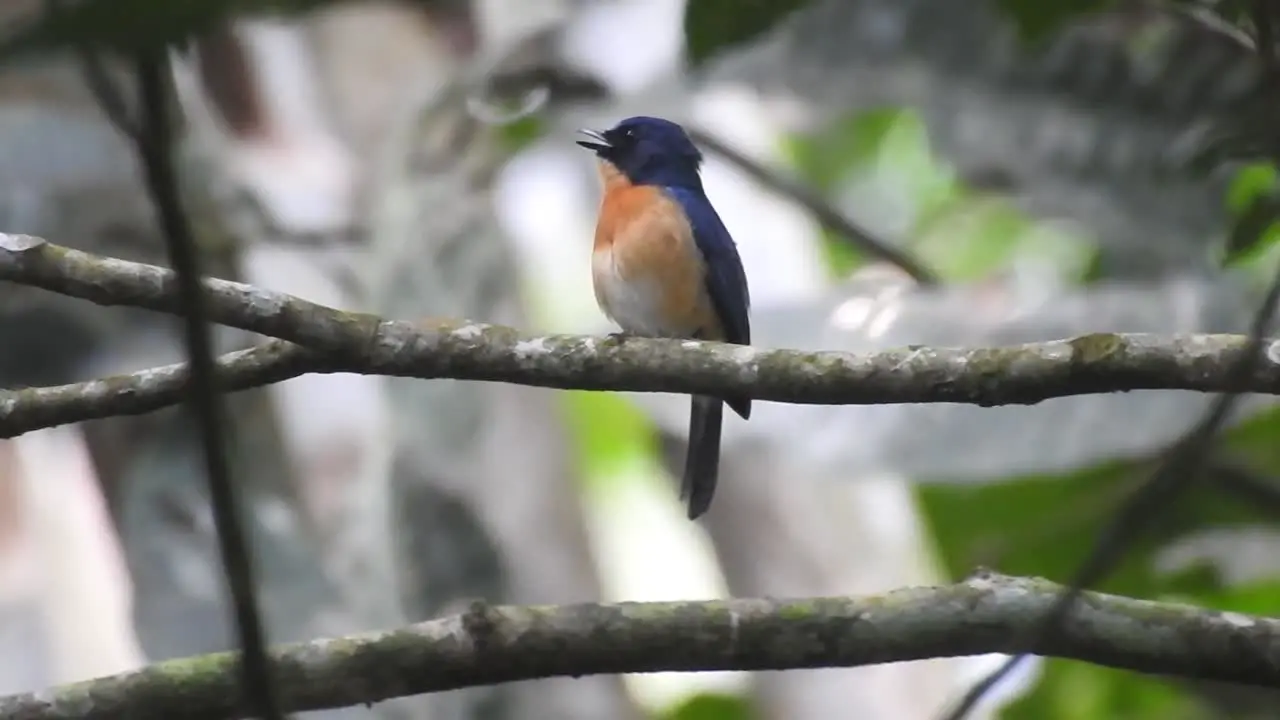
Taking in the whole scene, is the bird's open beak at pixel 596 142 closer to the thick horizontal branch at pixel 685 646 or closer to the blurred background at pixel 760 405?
the blurred background at pixel 760 405

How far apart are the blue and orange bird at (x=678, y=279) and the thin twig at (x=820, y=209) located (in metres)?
0.44

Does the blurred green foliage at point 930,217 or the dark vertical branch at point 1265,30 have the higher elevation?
the blurred green foliage at point 930,217

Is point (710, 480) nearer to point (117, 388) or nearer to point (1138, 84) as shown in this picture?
point (1138, 84)

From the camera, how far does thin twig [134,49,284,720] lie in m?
0.95

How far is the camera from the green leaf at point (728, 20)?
1.62 meters

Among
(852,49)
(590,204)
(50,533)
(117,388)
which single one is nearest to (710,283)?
(852,49)

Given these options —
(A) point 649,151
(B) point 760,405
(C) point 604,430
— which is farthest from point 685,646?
(C) point 604,430

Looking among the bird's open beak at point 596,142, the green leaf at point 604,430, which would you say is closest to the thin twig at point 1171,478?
the bird's open beak at point 596,142

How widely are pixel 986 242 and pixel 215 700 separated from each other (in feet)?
20.0

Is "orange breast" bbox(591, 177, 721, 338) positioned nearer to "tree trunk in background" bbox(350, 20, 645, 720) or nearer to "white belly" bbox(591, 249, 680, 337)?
"white belly" bbox(591, 249, 680, 337)

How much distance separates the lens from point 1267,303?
1394mm

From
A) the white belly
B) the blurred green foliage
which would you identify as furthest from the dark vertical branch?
the blurred green foliage

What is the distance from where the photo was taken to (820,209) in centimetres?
481

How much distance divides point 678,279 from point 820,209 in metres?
0.80
